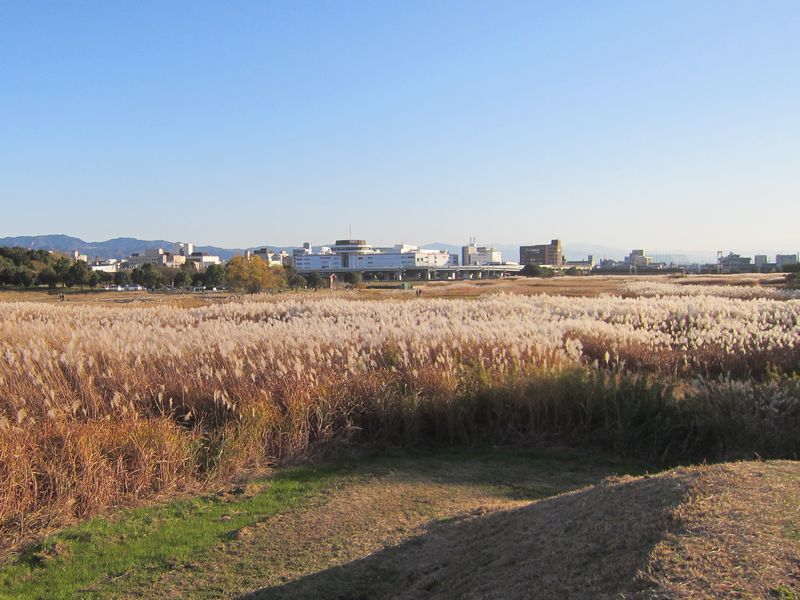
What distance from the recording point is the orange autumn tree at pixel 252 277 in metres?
76.9

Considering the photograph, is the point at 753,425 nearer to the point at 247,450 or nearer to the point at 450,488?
the point at 450,488

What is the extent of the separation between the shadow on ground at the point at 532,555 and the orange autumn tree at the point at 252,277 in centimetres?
7152

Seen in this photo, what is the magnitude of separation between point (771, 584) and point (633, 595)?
0.54m

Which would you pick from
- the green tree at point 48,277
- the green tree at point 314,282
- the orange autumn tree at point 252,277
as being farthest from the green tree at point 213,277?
the orange autumn tree at point 252,277

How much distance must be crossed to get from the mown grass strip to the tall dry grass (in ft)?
1.51

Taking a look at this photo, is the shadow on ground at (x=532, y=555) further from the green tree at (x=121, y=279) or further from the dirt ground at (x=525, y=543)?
the green tree at (x=121, y=279)

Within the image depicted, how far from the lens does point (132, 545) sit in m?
5.43

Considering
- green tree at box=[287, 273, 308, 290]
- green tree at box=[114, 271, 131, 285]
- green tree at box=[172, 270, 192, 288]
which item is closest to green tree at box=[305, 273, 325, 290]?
green tree at box=[287, 273, 308, 290]

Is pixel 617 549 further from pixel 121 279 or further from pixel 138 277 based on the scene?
pixel 121 279

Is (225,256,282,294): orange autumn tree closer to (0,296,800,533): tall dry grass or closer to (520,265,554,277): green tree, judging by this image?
(0,296,800,533): tall dry grass

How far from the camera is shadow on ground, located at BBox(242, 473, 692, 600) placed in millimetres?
3184

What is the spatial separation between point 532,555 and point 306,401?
16.4 feet

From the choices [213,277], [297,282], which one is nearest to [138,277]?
[213,277]

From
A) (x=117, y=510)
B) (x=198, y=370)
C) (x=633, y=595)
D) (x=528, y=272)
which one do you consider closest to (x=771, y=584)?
(x=633, y=595)
